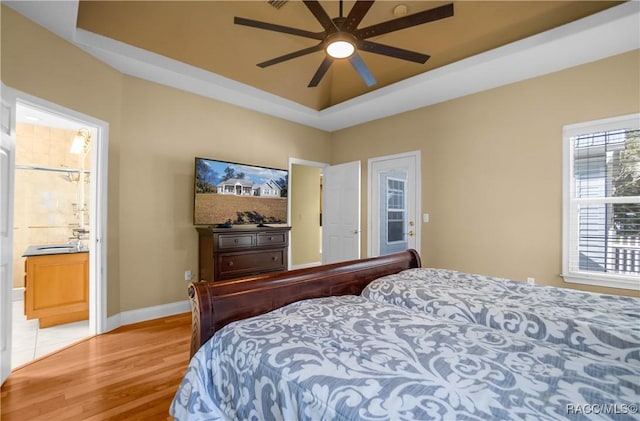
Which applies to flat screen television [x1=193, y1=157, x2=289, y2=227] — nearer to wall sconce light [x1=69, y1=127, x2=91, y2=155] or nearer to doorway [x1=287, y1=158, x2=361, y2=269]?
doorway [x1=287, y1=158, x2=361, y2=269]

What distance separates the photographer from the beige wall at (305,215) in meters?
6.05

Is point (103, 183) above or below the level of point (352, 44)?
below

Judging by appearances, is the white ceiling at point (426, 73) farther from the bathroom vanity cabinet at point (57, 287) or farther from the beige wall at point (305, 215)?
the bathroom vanity cabinet at point (57, 287)

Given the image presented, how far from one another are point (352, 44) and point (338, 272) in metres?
1.65

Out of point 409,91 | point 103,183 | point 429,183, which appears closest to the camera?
point 103,183

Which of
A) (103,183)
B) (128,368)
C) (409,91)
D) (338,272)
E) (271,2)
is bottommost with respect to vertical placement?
(128,368)

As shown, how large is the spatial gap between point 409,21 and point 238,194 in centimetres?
274

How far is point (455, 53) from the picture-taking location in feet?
10.7

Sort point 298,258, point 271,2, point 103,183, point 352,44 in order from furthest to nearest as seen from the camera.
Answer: point 298,258 → point 271,2 → point 103,183 → point 352,44

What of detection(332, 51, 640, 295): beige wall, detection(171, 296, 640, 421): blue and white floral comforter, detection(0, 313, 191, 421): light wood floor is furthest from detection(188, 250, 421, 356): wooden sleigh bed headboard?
detection(332, 51, 640, 295): beige wall

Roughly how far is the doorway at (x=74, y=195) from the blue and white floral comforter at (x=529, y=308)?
105 inches

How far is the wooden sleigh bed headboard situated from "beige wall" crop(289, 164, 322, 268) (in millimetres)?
4006

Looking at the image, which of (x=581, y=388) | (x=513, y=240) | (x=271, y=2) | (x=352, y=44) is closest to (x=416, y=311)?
(x=581, y=388)

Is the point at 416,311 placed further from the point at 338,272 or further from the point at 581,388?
the point at 581,388
